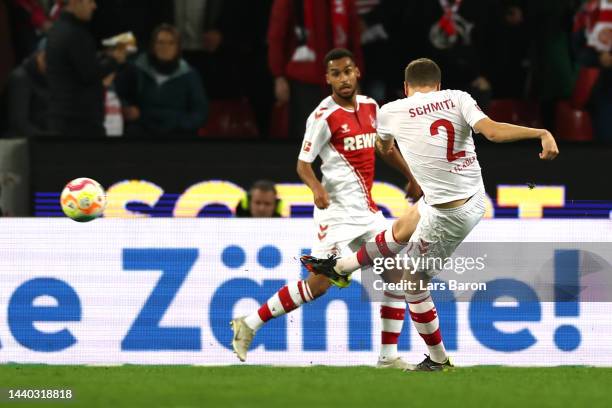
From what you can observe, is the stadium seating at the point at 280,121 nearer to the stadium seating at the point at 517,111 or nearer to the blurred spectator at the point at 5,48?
the stadium seating at the point at 517,111

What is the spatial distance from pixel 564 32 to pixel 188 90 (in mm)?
3718

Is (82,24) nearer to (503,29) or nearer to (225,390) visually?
(503,29)

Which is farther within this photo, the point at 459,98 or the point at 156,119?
the point at 156,119

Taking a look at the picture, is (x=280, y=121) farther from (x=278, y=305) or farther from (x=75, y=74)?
(x=278, y=305)

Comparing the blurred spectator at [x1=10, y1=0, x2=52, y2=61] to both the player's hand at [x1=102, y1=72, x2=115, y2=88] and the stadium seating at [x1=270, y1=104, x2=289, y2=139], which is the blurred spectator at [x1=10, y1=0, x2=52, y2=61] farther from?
the stadium seating at [x1=270, y1=104, x2=289, y2=139]

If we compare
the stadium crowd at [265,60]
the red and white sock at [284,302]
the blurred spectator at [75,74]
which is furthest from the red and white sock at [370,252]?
the blurred spectator at [75,74]

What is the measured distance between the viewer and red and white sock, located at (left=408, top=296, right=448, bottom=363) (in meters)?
10.2

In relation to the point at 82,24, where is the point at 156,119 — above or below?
below

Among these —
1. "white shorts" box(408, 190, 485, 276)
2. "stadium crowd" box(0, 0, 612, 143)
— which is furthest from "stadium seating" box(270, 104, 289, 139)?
"white shorts" box(408, 190, 485, 276)

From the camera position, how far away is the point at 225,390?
29.3 ft

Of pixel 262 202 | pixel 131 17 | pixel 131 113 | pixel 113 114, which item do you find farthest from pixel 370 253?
pixel 131 17

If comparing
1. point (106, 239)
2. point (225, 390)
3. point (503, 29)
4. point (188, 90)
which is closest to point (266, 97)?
point (188, 90)

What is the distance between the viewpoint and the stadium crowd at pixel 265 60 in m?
13.6

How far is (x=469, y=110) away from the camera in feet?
32.0
